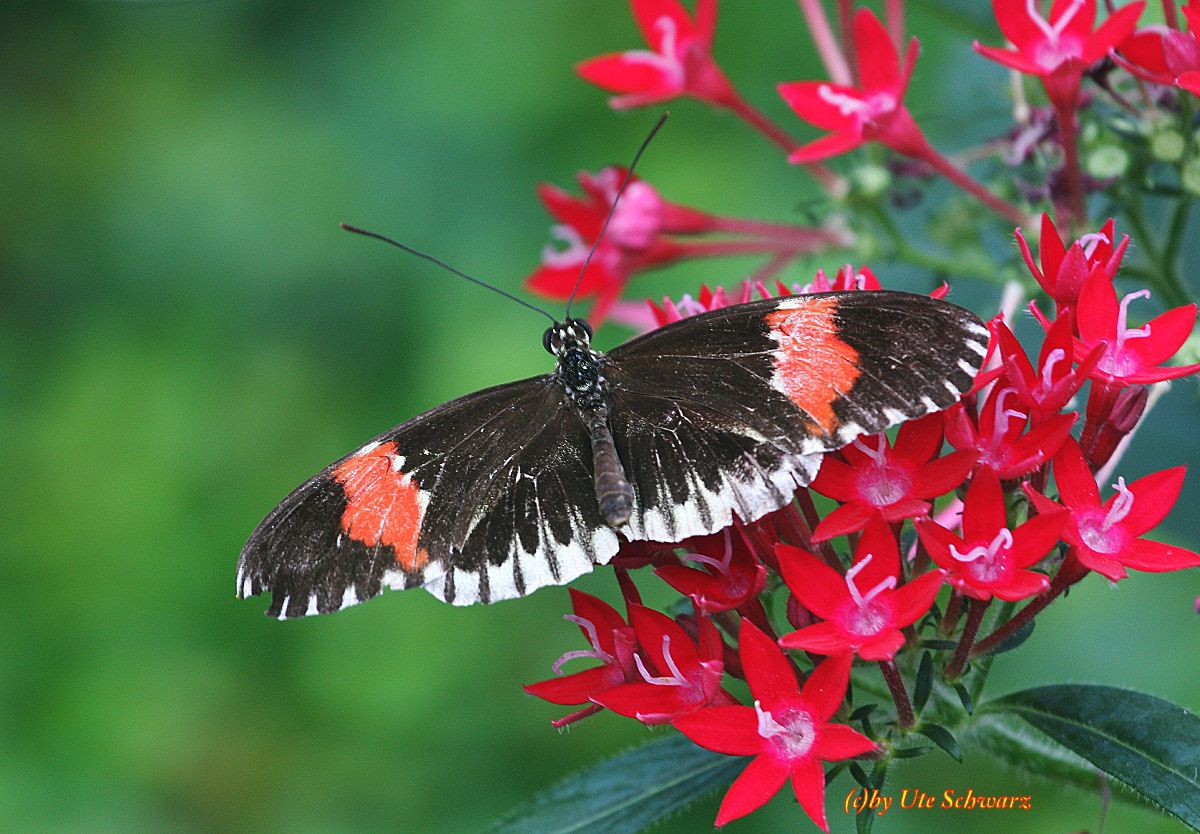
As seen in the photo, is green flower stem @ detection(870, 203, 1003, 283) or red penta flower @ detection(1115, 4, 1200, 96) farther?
green flower stem @ detection(870, 203, 1003, 283)

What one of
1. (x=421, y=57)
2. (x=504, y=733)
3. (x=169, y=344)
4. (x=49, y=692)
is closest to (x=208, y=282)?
(x=169, y=344)

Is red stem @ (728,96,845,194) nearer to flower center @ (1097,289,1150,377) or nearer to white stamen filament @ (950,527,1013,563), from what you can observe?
flower center @ (1097,289,1150,377)

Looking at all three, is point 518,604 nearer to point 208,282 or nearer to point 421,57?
point 208,282

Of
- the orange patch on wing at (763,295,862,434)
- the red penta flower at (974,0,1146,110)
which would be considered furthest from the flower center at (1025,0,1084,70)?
the orange patch on wing at (763,295,862,434)

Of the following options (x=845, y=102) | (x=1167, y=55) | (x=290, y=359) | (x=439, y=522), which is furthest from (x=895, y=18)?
(x=290, y=359)

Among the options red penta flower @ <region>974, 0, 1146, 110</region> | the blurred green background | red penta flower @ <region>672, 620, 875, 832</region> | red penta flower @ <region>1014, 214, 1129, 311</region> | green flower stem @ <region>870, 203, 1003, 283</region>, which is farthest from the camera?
the blurred green background

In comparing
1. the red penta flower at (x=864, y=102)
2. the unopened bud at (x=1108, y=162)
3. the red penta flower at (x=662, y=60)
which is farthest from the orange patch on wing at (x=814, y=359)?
the red penta flower at (x=662, y=60)

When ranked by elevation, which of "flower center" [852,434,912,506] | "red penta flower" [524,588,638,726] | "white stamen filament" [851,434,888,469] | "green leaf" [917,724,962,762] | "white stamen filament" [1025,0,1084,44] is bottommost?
"green leaf" [917,724,962,762]

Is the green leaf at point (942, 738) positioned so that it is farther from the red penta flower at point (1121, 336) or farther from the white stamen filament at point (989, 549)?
the red penta flower at point (1121, 336)

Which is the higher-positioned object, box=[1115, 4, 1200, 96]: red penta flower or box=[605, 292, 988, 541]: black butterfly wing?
box=[1115, 4, 1200, 96]: red penta flower
